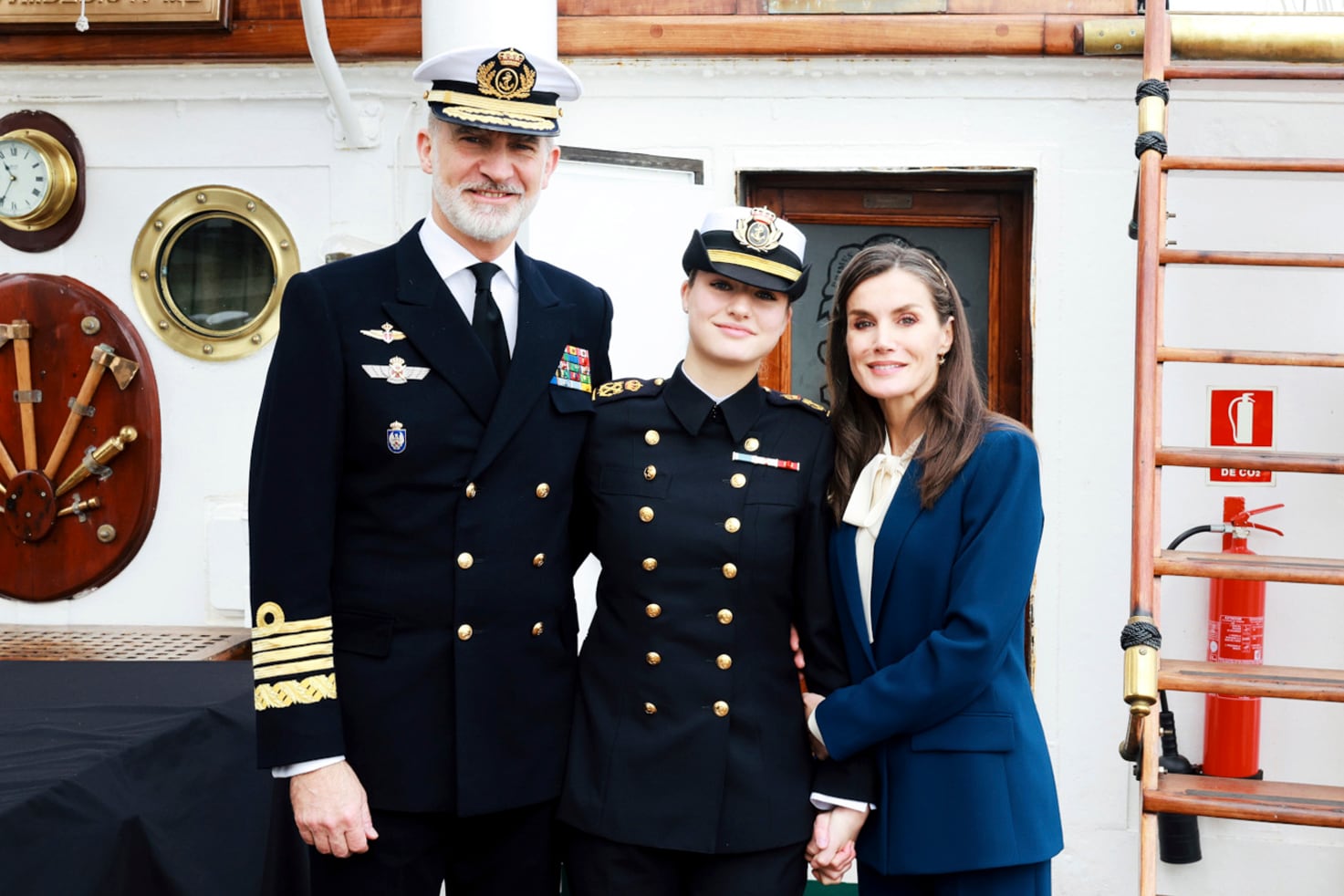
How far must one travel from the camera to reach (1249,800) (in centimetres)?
228

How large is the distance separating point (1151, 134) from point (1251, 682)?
4.17 ft

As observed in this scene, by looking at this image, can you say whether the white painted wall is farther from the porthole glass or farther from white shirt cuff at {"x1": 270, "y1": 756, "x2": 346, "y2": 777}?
white shirt cuff at {"x1": 270, "y1": 756, "x2": 346, "y2": 777}

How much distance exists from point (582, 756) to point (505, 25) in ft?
8.06

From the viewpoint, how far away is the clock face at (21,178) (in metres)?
4.07

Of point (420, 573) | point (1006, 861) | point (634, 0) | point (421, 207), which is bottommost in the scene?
point (1006, 861)

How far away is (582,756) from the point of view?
6.50 feet

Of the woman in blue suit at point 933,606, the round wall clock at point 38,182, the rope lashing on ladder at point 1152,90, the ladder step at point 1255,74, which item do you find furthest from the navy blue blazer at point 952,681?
the round wall clock at point 38,182

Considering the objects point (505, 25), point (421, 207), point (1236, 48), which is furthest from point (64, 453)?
point (1236, 48)

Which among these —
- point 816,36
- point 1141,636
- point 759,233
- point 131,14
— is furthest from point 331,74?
point 1141,636

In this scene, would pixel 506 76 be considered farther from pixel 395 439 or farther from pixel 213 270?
pixel 213 270

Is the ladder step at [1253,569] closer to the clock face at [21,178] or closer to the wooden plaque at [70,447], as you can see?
the wooden plaque at [70,447]

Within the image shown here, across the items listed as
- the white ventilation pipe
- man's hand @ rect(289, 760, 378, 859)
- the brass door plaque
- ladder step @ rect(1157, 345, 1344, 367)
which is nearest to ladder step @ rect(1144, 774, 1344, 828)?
ladder step @ rect(1157, 345, 1344, 367)

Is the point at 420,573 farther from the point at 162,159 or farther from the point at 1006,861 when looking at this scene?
the point at 162,159

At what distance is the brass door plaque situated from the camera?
12.9ft
